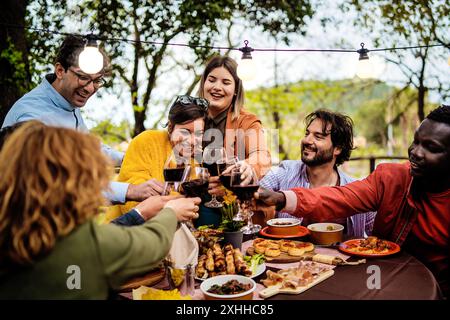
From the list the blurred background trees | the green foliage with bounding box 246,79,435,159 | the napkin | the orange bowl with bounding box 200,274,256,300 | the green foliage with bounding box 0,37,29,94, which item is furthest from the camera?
the green foliage with bounding box 246,79,435,159

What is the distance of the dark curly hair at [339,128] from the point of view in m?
3.38

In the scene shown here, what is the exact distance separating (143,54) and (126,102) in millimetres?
1036

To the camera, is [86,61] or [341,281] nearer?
[341,281]

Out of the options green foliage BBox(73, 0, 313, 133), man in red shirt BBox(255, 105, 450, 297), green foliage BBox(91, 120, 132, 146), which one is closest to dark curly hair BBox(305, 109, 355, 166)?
man in red shirt BBox(255, 105, 450, 297)

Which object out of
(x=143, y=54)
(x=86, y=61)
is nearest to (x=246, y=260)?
(x=86, y=61)

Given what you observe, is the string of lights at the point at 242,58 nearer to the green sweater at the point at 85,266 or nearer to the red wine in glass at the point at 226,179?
the red wine in glass at the point at 226,179

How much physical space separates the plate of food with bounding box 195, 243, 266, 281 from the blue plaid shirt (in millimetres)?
1393

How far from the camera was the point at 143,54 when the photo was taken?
658 centimetres

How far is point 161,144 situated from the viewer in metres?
2.70

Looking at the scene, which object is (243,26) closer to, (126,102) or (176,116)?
(126,102)

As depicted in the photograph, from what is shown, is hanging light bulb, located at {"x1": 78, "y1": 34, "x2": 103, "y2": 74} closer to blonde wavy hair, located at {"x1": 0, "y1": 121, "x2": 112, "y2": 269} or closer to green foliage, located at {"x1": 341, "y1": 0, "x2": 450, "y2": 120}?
blonde wavy hair, located at {"x1": 0, "y1": 121, "x2": 112, "y2": 269}

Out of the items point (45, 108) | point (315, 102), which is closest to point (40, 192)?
point (45, 108)

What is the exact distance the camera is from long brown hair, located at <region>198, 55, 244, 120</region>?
3.35 meters

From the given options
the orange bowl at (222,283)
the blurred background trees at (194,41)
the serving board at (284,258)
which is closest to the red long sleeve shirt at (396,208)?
the serving board at (284,258)
